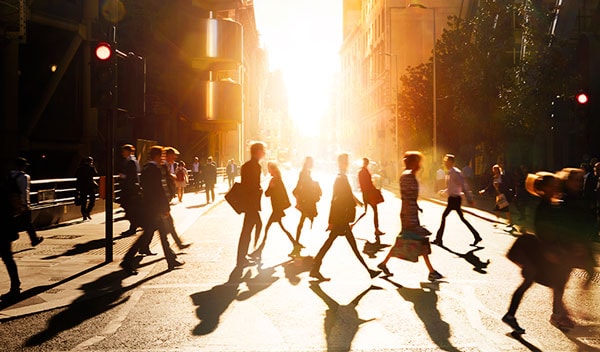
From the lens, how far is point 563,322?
5828 mm

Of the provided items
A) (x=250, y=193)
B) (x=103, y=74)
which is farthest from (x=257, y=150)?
(x=103, y=74)

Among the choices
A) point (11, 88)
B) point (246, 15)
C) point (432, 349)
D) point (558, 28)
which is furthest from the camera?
point (246, 15)

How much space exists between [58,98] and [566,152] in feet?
82.5

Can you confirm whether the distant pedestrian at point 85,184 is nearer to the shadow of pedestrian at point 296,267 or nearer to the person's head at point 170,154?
the person's head at point 170,154

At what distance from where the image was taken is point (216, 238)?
13.4m

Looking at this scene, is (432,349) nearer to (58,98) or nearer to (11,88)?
(11,88)

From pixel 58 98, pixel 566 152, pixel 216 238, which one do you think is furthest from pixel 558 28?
pixel 58 98

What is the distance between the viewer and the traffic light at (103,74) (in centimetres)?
951

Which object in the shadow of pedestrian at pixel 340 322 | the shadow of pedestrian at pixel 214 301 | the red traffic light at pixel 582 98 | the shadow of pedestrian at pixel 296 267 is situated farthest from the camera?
the red traffic light at pixel 582 98

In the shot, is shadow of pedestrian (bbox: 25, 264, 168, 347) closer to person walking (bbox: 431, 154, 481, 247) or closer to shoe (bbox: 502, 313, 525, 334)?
shoe (bbox: 502, 313, 525, 334)

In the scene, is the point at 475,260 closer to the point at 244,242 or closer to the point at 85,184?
the point at 244,242

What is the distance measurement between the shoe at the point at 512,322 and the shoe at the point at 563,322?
0.39m

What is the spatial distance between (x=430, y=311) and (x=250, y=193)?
3643 mm

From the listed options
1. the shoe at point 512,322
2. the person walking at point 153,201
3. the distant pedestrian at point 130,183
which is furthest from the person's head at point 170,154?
the shoe at point 512,322
